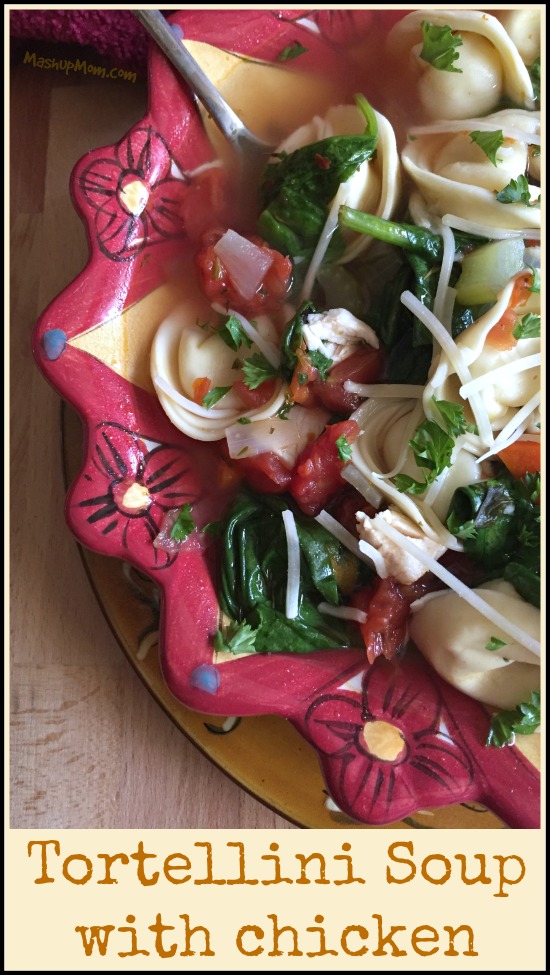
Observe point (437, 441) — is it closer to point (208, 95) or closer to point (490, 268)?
point (490, 268)

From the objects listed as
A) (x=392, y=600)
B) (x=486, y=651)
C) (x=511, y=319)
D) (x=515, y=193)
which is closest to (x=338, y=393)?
(x=511, y=319)

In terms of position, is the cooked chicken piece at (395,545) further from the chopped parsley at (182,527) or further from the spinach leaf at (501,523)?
the chopped parsley at (182,527)

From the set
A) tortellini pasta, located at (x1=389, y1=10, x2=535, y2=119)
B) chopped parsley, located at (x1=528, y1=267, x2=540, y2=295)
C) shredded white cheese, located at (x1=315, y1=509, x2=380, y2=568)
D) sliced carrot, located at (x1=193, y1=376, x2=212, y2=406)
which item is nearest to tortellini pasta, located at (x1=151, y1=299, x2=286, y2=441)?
sliced carrot, located at (x1=193, y1=376, x2=212, y2=406)

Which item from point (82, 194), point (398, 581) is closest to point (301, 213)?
point (82, 194)

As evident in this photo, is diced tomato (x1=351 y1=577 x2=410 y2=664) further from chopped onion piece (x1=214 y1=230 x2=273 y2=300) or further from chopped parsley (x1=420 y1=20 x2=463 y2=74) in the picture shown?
chopped parsley (x1=420 y1=20 x2=463 y2=74)

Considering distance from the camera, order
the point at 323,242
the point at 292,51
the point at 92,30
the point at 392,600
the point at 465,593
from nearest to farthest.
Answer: the point at 465,593, the point at 392,600, the point at 323,242, the point at 292,51, the point at 92,30

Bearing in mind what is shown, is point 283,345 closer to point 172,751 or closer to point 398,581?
point 398,581
